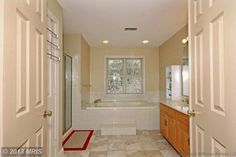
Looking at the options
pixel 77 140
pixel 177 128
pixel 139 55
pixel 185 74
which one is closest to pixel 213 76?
pixel 177 128

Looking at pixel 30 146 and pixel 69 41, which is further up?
pixel 69 41

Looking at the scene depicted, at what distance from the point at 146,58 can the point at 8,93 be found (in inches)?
229

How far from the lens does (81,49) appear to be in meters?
4.93

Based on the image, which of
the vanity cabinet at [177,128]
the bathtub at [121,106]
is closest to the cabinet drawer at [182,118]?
the vanity cabinet at [177,128]

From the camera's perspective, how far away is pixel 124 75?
657 cm

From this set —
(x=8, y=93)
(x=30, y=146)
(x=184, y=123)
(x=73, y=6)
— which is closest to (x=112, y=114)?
(x=184, y=123)

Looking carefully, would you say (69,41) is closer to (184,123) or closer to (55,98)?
(55,98)

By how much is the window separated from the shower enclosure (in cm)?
193

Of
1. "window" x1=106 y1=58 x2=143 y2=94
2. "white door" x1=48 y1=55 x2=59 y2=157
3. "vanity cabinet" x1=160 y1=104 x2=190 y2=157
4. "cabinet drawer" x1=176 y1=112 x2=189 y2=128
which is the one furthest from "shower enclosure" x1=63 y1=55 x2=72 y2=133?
"cabinet drawer" x1=176 y1=112 x2=189 y2=128

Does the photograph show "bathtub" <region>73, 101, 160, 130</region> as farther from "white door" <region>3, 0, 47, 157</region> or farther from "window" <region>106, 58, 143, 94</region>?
"white door" <region>3, 0, 47, 157</region>

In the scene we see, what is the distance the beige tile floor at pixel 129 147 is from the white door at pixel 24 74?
1864 millimetres

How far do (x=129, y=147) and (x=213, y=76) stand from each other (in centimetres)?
267

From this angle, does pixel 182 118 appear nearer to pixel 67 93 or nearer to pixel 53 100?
pixel 53 100

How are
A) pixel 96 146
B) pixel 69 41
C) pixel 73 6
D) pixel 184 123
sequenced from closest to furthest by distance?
pixel 184 123 → pixel 73 6 → pixel 96 146 → pixel 69 41
